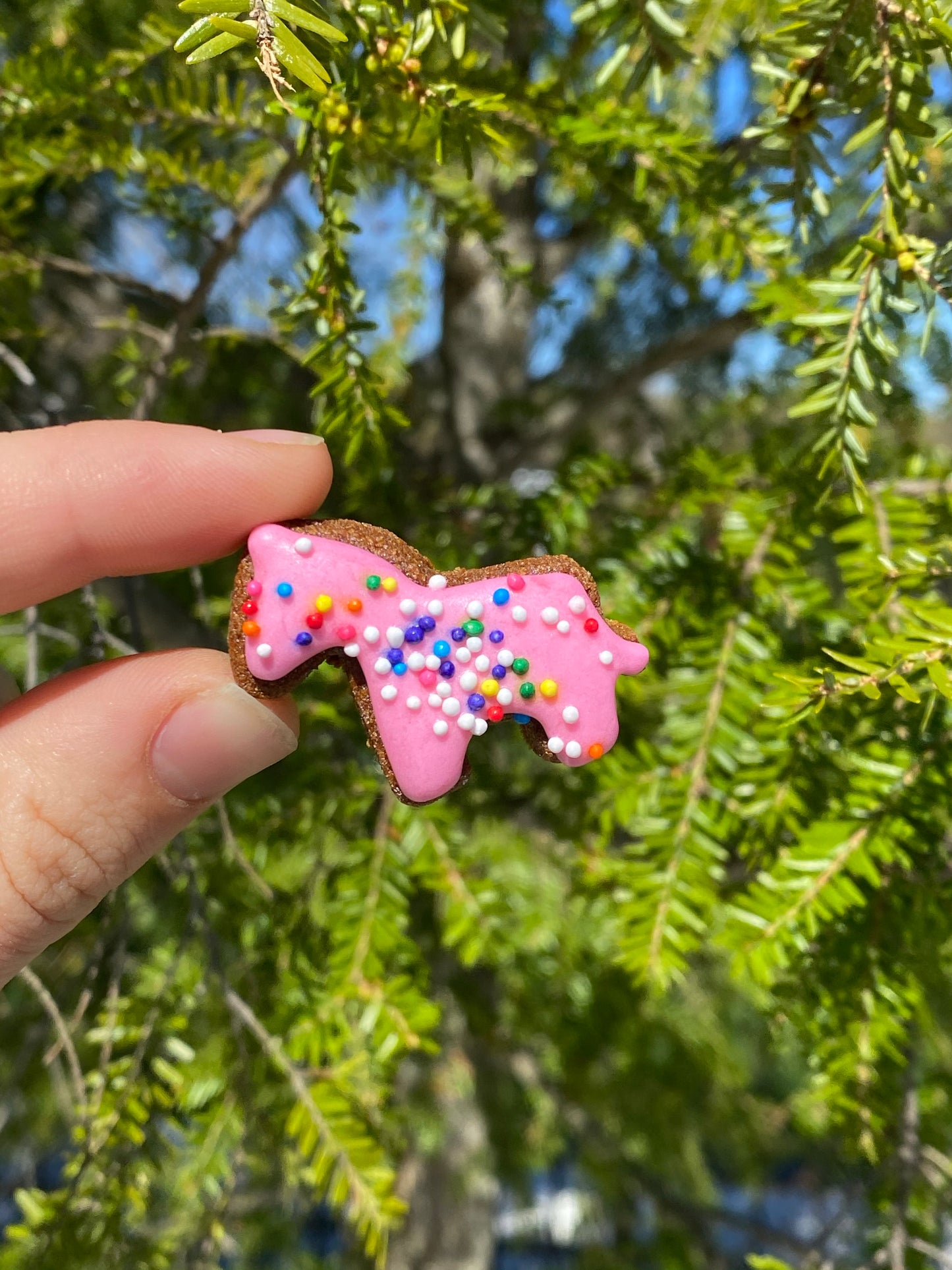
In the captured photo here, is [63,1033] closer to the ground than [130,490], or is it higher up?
closer to the ground

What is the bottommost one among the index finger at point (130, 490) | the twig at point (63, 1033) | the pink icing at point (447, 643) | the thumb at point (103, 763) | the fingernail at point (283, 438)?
the twig at point (63, 1033)

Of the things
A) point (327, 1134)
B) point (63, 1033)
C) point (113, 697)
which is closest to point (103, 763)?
point (113, 697)

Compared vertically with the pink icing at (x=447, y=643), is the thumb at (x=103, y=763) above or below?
below

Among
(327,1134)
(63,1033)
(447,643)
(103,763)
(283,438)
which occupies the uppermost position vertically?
(283,438)

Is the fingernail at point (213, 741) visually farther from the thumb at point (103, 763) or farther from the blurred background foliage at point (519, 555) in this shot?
the blurred background foliage at point (519, 555)

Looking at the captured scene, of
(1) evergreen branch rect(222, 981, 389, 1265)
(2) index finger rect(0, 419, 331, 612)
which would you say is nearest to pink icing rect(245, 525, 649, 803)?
(2) index finger rect(0, 419, 331, 612)

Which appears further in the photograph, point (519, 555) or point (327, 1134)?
point (519, 555)

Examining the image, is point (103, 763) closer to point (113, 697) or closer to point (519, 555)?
point (113, 697)

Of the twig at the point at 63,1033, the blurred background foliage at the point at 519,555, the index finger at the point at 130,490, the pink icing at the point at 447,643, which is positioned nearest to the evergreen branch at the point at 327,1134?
the blurred background foliage at the point at 519,555
